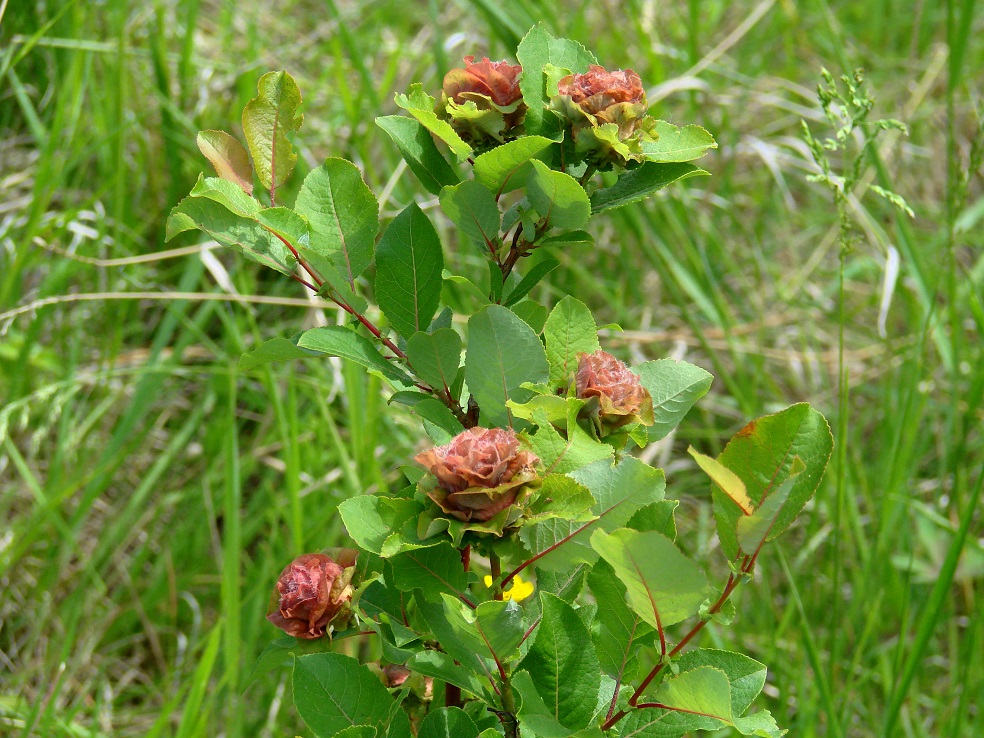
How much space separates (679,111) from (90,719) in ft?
5.99

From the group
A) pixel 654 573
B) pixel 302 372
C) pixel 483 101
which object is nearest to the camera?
pixel 654 573

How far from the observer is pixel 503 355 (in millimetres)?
564

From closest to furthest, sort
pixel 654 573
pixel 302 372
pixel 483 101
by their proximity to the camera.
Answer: pixel 654 573 → pixel 483 101 → pixel 302 372

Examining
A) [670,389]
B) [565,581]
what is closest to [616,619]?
[565,581]

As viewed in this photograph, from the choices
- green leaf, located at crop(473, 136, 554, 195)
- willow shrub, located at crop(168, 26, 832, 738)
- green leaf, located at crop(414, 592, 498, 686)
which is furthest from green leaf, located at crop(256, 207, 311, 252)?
green leaf, located at crop(414, 592, 498, 686)

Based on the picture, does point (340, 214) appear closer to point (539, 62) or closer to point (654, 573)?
point (539, 62)

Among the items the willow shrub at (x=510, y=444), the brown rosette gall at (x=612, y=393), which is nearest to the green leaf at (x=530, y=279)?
the willow shrub at (x=510, y=444)

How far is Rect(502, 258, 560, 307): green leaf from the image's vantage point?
0.64 m

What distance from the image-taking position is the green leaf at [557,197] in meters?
0.55

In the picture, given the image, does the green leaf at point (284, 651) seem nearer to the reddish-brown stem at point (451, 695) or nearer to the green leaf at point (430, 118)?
the reddish-brown stem at point (451, 695)

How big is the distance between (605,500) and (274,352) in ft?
0.74

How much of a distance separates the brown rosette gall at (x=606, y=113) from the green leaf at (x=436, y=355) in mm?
148

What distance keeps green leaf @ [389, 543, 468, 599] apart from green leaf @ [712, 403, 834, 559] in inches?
6.5

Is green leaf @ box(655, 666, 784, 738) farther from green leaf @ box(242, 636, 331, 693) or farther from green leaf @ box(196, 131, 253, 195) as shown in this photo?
green leaf @ box(196, 131, 253, 195)
